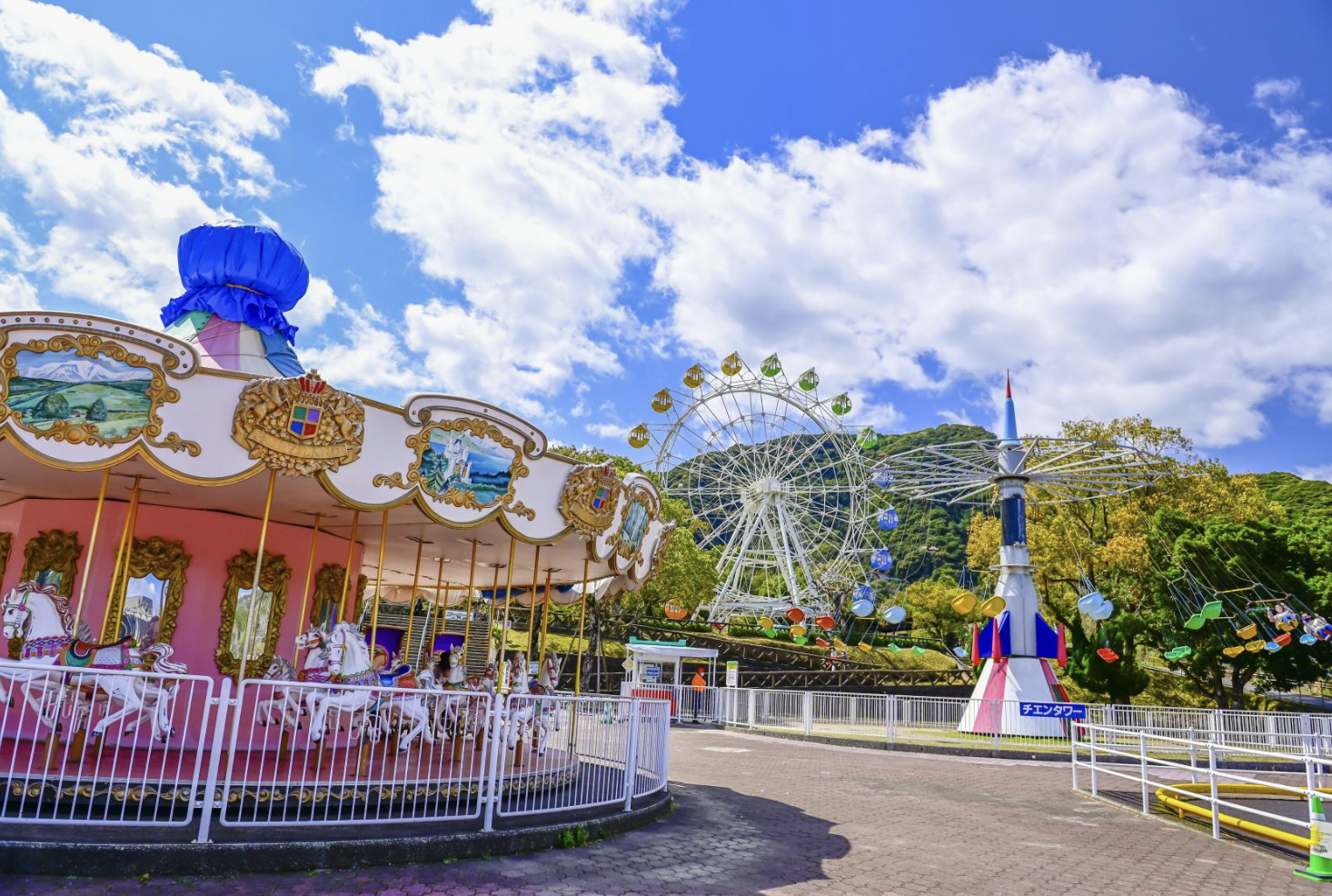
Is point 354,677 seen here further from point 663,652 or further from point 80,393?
point 663,652

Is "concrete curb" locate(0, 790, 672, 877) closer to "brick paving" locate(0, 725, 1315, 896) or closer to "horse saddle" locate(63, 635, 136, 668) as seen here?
"brick paving" locate(0, 725, 1315, 896)

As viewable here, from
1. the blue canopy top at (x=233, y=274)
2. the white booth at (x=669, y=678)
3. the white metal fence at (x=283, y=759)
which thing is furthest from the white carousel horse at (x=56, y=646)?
the white booth at (x=669, y=678)

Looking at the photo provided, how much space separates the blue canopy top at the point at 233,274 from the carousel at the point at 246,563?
0.03m

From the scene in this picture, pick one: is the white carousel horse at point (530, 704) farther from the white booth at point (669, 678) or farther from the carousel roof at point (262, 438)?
the white booth at point (669, 678)

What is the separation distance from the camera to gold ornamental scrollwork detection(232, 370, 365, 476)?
7301 mm

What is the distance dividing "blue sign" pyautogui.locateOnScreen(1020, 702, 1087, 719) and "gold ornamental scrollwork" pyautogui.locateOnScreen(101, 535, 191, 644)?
1820 cm

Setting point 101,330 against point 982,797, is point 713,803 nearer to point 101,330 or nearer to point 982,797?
point 982,797

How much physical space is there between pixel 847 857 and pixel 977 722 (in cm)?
1530

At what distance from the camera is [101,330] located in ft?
22.2

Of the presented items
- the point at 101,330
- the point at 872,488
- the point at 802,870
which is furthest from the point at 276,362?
the point at 872,488

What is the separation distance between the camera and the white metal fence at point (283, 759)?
5934 mm

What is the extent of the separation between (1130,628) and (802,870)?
2630 centimetres

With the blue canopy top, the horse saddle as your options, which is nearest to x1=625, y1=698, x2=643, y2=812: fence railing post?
the horse saddle

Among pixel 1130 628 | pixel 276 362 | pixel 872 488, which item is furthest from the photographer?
pixel 872 488
